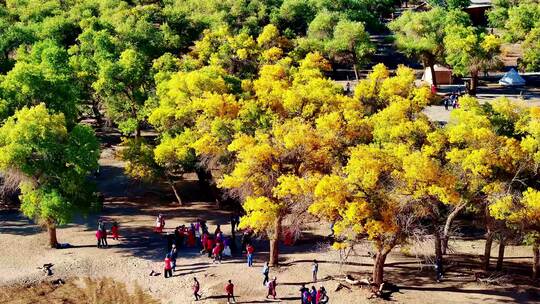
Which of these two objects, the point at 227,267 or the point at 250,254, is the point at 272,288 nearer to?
the point at 250,254

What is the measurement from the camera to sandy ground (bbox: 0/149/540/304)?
100 ft

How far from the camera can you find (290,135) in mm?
32250

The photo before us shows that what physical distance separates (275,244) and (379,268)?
244 inches

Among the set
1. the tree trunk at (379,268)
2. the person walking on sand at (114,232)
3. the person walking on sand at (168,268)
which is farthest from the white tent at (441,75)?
the person walking on sand at (168,268)

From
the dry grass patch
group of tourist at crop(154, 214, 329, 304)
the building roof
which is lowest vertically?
the dry grass patch

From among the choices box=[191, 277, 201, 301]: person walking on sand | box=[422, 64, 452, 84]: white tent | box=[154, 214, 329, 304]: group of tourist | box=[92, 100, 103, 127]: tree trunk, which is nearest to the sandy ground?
box=[191, 277, 201, 301]: person walking on sand

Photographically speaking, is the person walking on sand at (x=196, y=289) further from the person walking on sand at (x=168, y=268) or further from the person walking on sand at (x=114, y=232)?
the person walking on sand at (x=114, y=232)

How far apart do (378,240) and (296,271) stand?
21.3 feet

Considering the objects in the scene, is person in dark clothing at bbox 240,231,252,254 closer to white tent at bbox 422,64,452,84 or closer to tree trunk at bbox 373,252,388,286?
tree trunk at bbox 373,252,388,286

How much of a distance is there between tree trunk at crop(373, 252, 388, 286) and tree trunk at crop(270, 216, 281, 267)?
563 cm

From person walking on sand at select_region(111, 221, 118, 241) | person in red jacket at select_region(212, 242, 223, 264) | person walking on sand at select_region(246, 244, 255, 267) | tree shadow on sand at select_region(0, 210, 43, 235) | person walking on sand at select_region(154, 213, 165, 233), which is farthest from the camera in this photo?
tree shadow on sand at select_region(0, 210, 43, 235)

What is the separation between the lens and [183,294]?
31.1 meters

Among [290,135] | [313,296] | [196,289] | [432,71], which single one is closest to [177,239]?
[196,289]

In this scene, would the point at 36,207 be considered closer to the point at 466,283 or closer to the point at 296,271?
the point at 296,271
